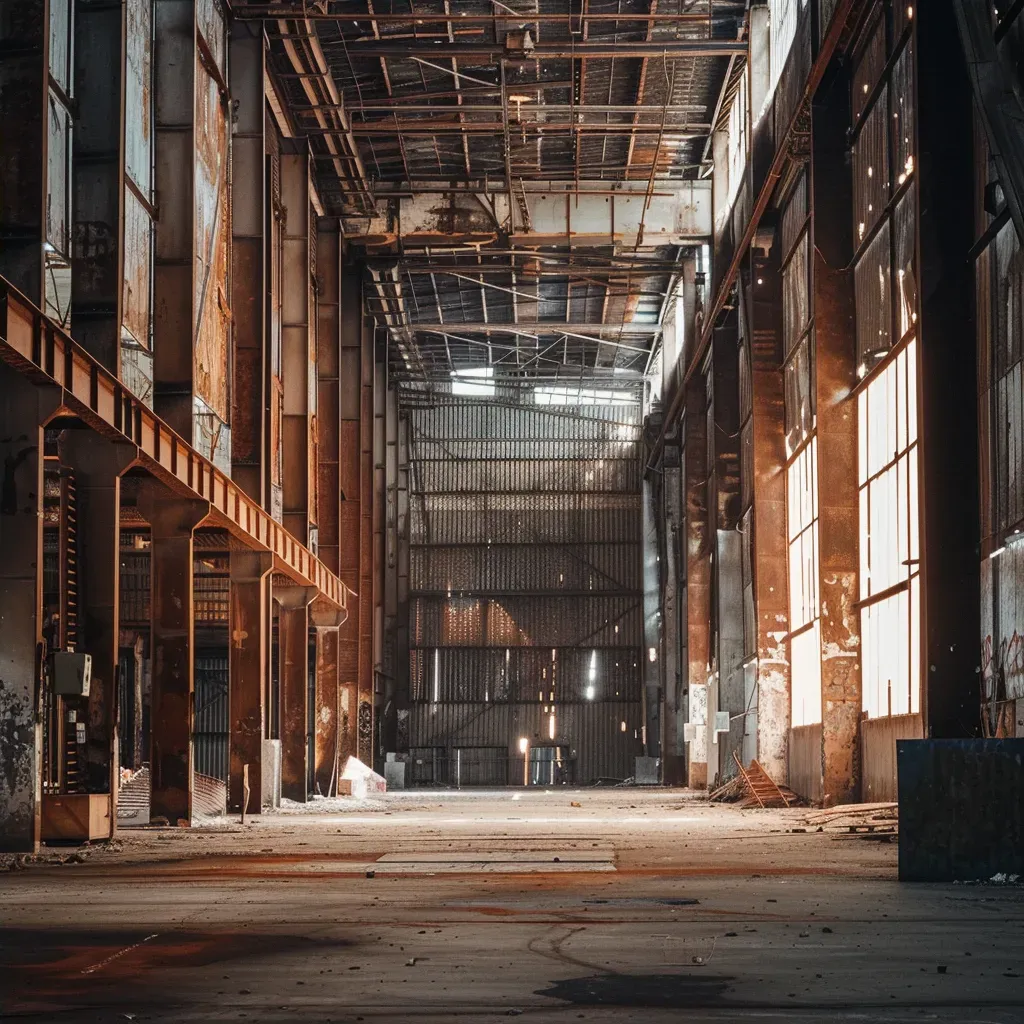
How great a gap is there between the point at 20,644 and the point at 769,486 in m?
15.9

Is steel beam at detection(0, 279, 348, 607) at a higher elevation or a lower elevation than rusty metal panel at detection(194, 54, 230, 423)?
lower

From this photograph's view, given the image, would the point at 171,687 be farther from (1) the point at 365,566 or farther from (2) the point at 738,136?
(1) the point at 365,566

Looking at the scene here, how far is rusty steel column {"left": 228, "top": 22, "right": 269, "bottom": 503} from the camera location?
25.1 m

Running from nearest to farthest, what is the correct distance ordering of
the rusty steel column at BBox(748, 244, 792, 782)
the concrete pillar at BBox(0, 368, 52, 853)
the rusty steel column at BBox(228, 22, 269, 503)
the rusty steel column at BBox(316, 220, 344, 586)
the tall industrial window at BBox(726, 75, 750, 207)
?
the concrete pillar at BBox(0, 368, 52, 853)
the rusty steel column at BBox(228, 22, 269, 503)
the rusty steel column at BBox(748, 244, 792, 782)
the tall industrial window at BBox(726, 75, 750, 207)
the rusty steel column at BBox(316, 220, 344, 586)

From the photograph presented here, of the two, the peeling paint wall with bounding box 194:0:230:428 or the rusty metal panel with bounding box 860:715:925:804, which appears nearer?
the rusty metal panel with bounding box 860:715:925:804

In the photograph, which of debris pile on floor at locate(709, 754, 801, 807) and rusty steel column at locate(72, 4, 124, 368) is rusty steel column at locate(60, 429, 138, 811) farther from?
debris pile on floor at locate(709, 754, 801, 807)

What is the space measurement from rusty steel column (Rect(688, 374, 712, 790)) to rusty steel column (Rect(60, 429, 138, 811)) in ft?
68.7

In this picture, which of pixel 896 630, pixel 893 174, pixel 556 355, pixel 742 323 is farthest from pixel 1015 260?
pixel 556 355

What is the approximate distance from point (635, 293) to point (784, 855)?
90.4ft

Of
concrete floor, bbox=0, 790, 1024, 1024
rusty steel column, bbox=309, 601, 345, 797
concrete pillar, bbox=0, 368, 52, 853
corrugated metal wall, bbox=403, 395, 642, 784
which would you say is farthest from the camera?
corrugated metal wall, bbox=403, 395, 642, 784

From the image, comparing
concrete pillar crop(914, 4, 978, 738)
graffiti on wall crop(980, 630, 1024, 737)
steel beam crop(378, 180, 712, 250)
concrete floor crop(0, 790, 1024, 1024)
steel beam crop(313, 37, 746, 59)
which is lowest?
concrete floor crop(0, 790, 1024, 1024)

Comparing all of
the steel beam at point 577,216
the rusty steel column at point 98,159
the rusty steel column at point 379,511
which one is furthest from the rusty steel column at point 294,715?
the rusty steel column at point 379,511

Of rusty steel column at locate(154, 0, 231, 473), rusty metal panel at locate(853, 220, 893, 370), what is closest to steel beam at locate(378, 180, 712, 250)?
rusty steel column at locate(154, 0, 231, 473)

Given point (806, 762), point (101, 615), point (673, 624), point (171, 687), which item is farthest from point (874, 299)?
point (673, 624)
